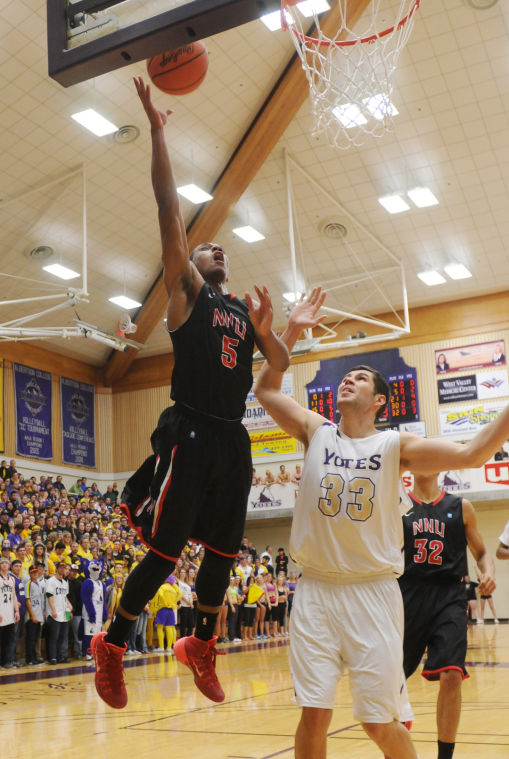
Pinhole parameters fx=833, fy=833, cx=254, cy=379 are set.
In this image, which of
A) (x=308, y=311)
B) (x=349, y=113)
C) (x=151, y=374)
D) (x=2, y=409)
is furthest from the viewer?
(x=151, y=374)

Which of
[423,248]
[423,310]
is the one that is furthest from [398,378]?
[423,248]

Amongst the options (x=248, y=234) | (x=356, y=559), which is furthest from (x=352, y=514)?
(x=248, y=234)

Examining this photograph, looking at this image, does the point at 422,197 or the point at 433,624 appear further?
the point at 422,197

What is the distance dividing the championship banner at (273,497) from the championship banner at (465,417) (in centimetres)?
513

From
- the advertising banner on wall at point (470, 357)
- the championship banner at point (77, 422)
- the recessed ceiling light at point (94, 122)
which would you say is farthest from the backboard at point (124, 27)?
the championship banner at point (77, 422)

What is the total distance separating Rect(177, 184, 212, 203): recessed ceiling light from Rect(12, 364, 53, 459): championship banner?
885 cm

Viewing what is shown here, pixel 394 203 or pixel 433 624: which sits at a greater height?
pixel 394 203

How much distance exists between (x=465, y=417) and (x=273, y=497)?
Answer: 258 inches

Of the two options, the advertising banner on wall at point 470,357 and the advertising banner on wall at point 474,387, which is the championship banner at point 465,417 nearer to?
the advertising banner on wall at point 474,387

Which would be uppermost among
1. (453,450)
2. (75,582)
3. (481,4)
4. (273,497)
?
(481,4)

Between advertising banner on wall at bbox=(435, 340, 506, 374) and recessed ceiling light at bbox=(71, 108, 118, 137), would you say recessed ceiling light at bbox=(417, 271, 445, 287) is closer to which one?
advertising banner on wall at bbox=(435, 340, 506, 374)

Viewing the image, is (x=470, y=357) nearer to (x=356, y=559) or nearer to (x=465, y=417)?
(x=465, y=417)

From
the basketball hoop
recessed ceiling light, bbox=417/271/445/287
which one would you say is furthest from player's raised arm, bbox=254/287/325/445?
recessed ceiling light, bbox=417/271/445/287

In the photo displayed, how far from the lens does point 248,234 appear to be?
23906 millimetres
